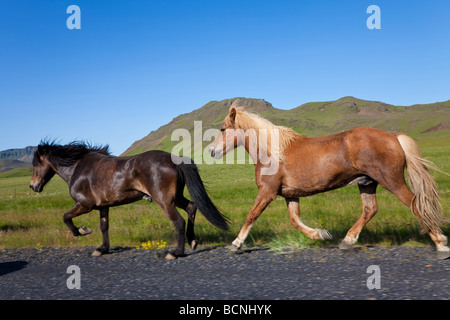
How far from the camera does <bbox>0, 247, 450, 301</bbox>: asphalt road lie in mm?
5078

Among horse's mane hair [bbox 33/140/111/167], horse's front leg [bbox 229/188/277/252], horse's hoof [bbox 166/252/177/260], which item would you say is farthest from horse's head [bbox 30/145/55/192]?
horse's front leg [bbox 229/188/277/252]

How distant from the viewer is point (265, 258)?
7.52m

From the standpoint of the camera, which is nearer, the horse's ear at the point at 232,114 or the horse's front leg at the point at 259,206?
the horse's front leg at the point at 259,206

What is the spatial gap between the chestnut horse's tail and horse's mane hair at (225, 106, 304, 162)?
215 centimetres

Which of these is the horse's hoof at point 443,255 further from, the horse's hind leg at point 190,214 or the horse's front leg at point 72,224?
the horse's front leg at point 72,224

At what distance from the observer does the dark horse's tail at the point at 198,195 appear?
8.77 meters

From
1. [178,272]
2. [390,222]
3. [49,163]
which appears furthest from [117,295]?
[390,222]

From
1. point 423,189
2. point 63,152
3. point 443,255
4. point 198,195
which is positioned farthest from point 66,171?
point 443,255

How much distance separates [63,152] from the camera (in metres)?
9.92

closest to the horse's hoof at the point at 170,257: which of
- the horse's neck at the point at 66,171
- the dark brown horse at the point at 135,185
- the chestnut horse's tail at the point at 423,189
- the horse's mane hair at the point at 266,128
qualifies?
the dark brown horse at the point at 135,185

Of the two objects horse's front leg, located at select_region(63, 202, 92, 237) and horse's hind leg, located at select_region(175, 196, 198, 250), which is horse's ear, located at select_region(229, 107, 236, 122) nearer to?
horse's hind leg, located at select_region(175, 196, 198, 250)

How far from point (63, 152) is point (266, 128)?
532 cm
